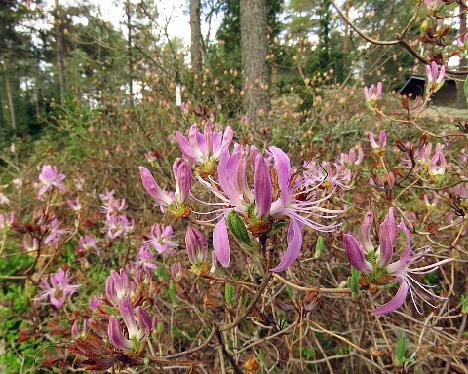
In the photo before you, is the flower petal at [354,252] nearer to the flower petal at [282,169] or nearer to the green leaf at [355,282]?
the green leaf at [355,282]

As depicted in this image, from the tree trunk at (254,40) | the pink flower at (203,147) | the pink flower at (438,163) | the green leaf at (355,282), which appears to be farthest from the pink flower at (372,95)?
the tree trunk at (254,40)

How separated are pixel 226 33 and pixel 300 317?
11.6 meters

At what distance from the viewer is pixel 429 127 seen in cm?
633

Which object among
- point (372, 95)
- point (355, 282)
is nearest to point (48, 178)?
point (372, 95)

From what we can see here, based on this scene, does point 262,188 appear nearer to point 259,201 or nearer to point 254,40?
point 259,201

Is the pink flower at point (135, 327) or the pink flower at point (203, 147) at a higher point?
the pink flower at point (203, 147)

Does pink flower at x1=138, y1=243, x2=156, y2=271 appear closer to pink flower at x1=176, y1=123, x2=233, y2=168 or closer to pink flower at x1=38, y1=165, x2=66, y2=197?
pink flower at x1=176, y1=123, x2=233, y2=168

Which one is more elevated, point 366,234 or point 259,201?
point 259,201

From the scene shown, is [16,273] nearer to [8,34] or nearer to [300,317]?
[300,317]

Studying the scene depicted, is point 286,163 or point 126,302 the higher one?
point 286,163

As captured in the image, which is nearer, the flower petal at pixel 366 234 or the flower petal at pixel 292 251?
the flower petal at pixel 292 251

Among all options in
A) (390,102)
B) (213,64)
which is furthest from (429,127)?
(213,64)

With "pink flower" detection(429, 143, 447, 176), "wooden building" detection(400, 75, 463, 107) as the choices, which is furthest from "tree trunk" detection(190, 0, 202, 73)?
"pink flower" detection(429, 143, 447, 176)

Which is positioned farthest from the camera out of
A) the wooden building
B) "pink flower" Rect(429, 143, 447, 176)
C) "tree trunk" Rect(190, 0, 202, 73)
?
"tree trunk" Rect(190, 0, 202, 73)
